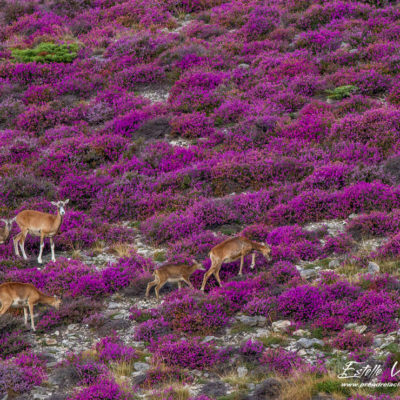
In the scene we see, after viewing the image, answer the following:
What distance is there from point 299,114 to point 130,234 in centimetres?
787

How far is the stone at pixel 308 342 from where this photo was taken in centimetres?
1083

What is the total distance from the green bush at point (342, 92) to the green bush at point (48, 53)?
1186 cm

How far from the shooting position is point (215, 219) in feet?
53.3

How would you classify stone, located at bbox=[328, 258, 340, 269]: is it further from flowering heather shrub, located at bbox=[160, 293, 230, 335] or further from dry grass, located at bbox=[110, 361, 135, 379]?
dry grass, located at bbox=[110, 361, 135, 379]

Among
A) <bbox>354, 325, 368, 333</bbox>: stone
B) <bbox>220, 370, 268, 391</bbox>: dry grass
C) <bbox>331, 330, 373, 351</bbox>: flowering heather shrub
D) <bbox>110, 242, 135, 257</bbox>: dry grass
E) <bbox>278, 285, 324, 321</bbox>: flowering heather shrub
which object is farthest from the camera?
<bbox>110, 242, 135, 257</bbox>: dry grass

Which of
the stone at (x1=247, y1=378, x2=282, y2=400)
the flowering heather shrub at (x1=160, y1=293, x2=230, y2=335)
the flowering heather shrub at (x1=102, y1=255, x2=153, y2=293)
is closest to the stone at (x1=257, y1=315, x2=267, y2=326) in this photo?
the flowering heather shrub at (x1=160, y1=293, x2=230, y2=335)

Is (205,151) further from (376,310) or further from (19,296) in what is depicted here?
(376,310)

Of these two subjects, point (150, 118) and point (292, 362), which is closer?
point (292, 362)

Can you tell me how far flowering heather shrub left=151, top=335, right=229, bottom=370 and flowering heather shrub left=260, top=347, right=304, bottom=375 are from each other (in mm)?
774

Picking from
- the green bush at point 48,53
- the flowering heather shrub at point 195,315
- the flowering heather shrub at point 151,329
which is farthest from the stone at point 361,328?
the green bush at point 48,53

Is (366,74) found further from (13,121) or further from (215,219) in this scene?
(13,121)

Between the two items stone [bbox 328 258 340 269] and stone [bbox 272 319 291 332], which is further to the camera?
stone [bbox 328 258 340 269]

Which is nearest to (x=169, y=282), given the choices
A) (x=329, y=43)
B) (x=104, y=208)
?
(x=104, y=208)

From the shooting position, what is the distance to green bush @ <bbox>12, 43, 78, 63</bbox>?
89.8 ft
